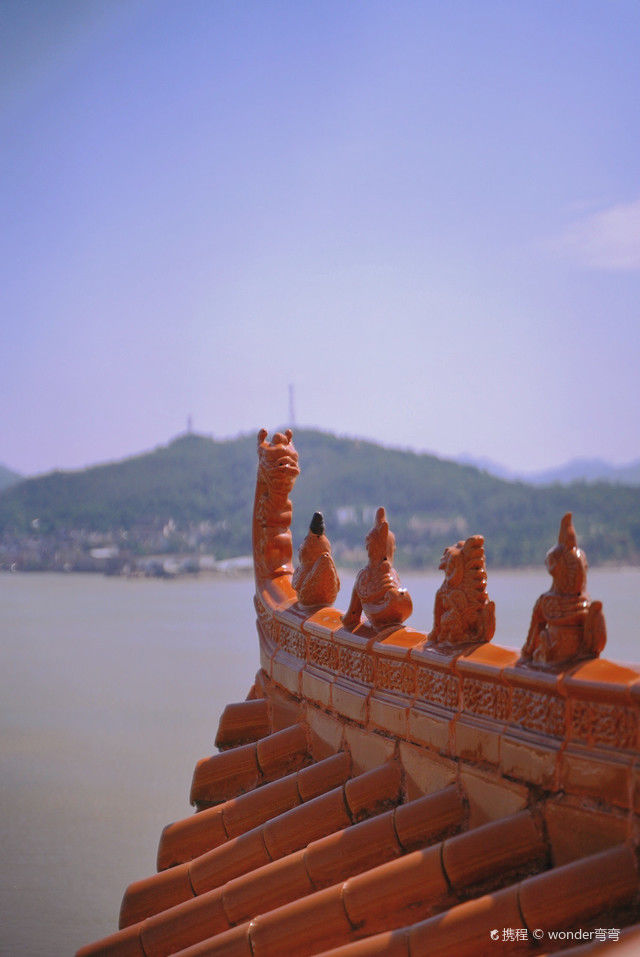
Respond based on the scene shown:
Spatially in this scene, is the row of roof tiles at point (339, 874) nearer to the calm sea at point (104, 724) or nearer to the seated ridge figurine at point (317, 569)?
the seated ridge figurine at point (317, 569)

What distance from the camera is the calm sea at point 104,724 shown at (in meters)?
9.05

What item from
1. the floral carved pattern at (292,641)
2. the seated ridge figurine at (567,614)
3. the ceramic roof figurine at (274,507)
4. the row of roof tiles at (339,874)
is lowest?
the row of roof tiles at (339,874)

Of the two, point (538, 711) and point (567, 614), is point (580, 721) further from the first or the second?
point (567, 614)

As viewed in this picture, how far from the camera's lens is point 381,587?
4.86 meters

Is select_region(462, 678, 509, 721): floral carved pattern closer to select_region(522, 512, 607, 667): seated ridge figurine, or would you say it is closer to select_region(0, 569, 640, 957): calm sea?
select_region(522, 512, 607, 667): seated ridge figurine

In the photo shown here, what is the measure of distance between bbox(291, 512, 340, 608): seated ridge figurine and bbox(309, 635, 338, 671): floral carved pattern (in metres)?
0.41

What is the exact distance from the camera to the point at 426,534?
40188 millimetres

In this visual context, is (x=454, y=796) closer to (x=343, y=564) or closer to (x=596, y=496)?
(x=343, y=564)

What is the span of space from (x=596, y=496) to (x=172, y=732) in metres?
25.6

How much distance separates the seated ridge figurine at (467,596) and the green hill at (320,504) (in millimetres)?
28024

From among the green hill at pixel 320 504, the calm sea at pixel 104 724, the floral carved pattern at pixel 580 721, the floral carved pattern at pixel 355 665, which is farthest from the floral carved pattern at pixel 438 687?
the green hill at pixel 320 504

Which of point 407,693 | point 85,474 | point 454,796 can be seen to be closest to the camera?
point 454,796

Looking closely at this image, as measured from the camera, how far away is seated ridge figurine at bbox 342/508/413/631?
15.9 feet

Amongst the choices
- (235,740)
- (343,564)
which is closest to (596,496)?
(343,564)
